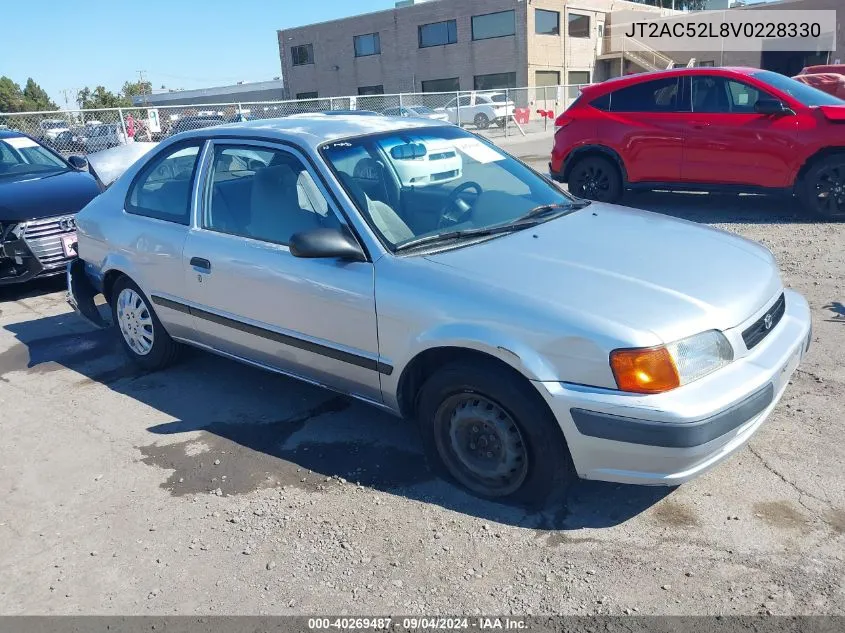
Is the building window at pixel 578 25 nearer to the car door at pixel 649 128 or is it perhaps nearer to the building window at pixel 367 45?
the building window at pixel 367 45

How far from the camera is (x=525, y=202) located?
4066 millimetres

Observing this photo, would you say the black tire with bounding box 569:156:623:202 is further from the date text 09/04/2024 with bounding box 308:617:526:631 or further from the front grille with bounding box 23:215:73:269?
the date text 09/04/2024 with bounding box 308:617:526:631

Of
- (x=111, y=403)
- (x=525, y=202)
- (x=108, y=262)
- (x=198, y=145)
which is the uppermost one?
(x=198, y=145)

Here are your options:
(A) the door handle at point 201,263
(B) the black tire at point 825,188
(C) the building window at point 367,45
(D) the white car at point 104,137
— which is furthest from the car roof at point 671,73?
(C) the building window at point 367,45

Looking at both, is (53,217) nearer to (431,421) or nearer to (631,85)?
(431,421)

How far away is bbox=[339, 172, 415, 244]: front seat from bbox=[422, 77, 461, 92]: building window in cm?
4154

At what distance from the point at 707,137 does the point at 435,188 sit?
5.79 m

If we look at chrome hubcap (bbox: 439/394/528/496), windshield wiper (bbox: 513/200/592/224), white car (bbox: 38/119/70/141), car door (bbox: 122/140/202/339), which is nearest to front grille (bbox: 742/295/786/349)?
chrome hubcap (bbox: 439/394/528/496)

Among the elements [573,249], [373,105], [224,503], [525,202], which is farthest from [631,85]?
[373,105]

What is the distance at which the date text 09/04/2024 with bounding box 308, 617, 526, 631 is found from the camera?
257 cm

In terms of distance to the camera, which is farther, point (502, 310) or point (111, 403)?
point (111, 403)

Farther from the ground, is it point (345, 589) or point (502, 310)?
point (502, 310)

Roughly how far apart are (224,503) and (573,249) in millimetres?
2055

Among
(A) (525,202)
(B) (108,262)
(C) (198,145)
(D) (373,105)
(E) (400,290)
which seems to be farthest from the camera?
(D) (373,105)
